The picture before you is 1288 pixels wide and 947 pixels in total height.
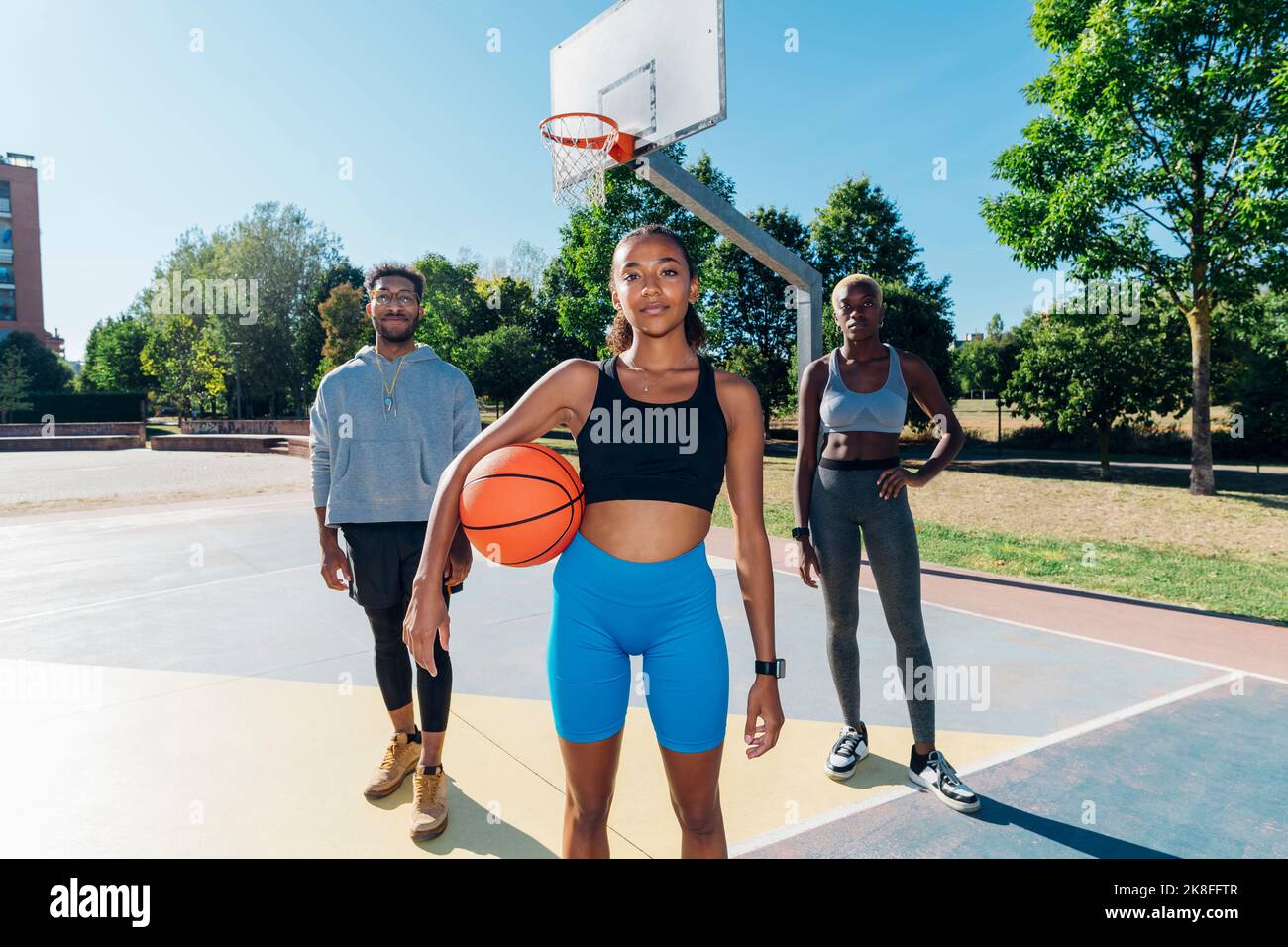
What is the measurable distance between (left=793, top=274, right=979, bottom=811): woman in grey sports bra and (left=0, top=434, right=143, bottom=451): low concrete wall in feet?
130

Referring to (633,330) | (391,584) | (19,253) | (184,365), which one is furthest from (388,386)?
(19,253)

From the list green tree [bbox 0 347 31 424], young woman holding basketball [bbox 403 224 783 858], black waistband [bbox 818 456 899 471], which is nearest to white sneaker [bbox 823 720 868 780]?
black waistband [bbox 818 456 899 471]

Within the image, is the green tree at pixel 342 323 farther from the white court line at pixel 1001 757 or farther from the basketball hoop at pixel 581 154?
the white court line at pixel 1001 757

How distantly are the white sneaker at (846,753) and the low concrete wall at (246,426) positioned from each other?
35.0 m

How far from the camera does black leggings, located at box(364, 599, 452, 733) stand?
3076mm

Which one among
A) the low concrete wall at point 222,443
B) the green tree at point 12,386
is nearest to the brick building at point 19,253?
the green tree at point 12,386

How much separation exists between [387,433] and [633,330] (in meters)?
1.41

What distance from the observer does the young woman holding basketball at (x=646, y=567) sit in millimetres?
2084

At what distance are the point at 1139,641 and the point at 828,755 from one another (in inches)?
126

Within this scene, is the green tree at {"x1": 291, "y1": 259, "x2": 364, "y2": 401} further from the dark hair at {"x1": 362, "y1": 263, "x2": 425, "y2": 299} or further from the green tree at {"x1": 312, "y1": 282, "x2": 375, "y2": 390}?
the dark hair at {"x1": 362, "y1": 263, "x2": 425, "y2": 299}

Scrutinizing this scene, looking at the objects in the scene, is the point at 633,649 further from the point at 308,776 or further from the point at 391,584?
the point at 308,776

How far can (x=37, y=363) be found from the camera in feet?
150
